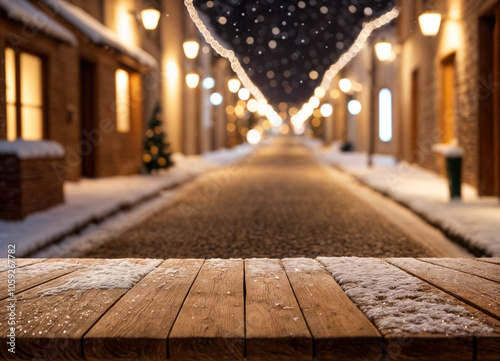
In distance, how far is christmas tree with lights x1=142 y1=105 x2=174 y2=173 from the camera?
17703 millimetres

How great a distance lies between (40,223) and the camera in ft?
24.7

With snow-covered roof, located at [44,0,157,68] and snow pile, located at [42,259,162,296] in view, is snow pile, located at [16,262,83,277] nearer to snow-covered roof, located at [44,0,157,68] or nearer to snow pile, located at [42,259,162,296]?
snow pile, located at [42,259,162,296]

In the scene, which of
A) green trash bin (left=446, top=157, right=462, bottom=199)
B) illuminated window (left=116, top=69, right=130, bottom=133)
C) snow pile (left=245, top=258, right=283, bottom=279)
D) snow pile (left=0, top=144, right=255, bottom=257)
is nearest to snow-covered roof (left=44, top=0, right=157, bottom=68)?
illuminated window (left=116, top=69, right=130, bottom=133)

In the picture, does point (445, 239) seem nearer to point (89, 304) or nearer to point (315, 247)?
point (315, 247)

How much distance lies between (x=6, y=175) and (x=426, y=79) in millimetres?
13488

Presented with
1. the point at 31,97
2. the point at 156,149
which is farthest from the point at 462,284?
the point at 156,149

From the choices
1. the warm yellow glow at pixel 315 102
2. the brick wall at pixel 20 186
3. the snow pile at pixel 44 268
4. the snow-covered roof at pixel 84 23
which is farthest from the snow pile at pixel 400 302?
the warm yellow glow at pixel 315 102

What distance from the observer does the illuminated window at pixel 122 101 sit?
1694cm

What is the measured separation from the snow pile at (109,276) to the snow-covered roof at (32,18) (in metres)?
6.79

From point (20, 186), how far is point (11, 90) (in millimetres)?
3683

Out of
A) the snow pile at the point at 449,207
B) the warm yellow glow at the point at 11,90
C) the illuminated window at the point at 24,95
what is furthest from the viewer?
the illuminated window at the point at 24,95

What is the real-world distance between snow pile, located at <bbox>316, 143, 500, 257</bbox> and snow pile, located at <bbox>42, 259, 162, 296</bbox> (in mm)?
3661

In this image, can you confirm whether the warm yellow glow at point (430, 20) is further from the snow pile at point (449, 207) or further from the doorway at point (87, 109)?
the doorway at point (87, 109)

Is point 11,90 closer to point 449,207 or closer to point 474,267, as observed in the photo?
point 449,207
